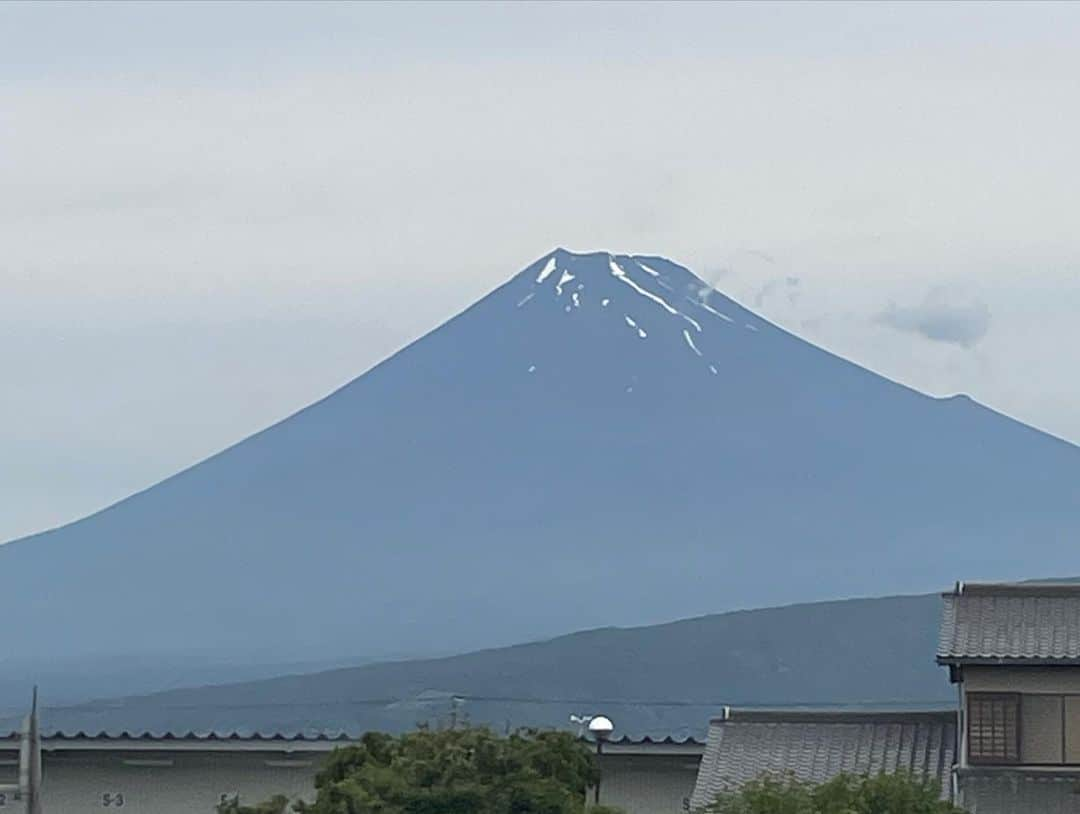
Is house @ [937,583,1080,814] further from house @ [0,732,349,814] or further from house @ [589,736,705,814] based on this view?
house @ [0,732,349,814]

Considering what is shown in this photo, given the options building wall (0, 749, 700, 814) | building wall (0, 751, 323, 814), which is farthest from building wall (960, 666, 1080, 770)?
building wall (0, 751, 323, 814)

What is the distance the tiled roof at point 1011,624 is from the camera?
3133cm

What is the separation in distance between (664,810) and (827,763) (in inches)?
158

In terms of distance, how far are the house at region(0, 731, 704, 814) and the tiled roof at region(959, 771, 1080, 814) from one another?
236 inches

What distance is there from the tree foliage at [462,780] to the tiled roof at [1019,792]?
18.9 feet

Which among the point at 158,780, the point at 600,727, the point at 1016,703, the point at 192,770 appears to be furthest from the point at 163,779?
the point at 1016,703

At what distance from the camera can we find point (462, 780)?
25281 mm

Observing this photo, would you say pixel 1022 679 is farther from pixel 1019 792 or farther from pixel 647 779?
pixel 647 779

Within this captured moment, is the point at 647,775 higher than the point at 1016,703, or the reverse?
the point at 1016,703

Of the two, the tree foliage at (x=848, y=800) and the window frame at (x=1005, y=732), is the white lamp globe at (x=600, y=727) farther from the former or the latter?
the tree foliage at (x=848, y=800)

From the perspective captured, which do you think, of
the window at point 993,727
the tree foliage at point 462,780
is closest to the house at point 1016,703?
the window at point 993,727

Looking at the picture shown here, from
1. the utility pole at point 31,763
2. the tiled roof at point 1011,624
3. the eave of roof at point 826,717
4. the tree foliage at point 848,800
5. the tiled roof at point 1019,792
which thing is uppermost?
the tiled roof at point 1011,624

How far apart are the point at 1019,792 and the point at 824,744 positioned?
2743 millimetres

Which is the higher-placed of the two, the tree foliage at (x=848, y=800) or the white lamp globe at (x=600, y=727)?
the white lamp globe at (x=600, y=727)
